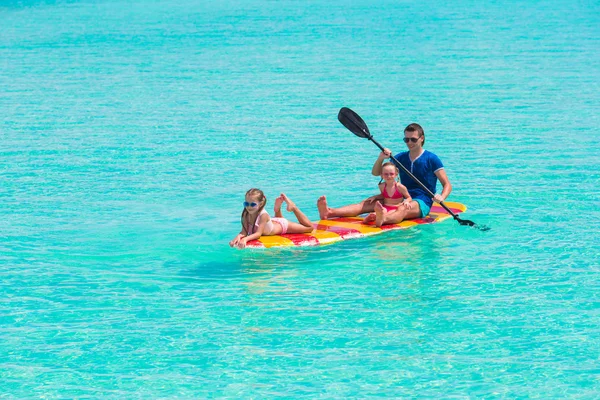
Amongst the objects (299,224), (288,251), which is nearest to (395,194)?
(299,224)

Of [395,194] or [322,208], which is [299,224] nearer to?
[322,208]

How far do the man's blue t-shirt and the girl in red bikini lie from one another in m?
0.22

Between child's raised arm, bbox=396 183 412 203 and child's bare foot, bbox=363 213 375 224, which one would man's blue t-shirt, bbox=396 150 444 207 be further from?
child's bare foot, bbox=363 213 375 224

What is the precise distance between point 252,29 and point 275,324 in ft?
120

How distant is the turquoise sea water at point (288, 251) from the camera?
343 inches

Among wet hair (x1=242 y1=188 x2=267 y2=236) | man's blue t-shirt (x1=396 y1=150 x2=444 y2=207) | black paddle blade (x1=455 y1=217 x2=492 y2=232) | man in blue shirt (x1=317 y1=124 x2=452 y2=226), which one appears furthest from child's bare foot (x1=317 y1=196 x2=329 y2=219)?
black paddle blade (x1=455 y1=217 x2=492 y2=232)

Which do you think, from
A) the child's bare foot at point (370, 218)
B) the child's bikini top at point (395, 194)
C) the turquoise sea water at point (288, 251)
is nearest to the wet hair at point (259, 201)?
the turquoise sea water at point (288, 251)

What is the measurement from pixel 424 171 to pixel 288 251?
2.32 metres

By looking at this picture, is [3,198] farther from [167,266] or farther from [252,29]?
[252,29]

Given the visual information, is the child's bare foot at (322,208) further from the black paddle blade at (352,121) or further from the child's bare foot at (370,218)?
the black paddle blade at (352,121)

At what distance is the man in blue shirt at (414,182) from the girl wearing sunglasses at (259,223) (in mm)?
779

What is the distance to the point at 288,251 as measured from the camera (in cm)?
1166

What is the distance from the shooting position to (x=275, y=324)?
959 centimetres

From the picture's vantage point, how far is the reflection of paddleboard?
457 inches
